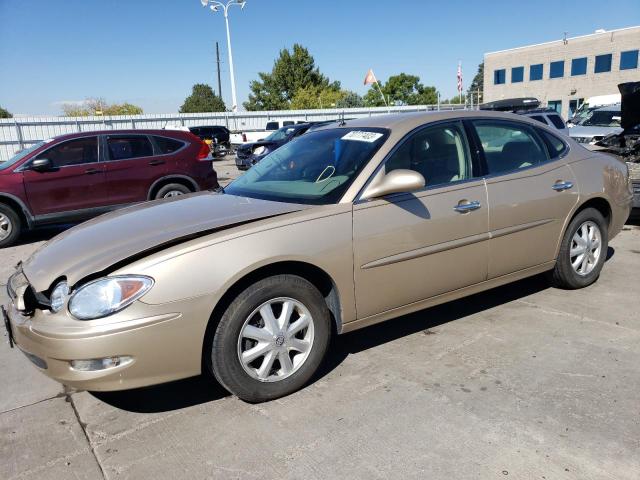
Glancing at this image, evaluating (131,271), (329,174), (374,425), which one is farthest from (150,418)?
(329,174)

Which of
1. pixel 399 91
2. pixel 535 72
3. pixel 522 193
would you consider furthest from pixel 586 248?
pixel 399 91

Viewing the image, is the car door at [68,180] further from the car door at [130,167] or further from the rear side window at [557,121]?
the rear side window at [557,121]

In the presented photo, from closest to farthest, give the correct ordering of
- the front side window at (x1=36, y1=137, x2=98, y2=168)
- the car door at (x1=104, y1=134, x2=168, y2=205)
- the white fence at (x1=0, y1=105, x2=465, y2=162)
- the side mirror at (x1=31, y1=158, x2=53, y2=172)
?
the side mirror at (x1=31, y1=158, x2=53, y2=172)
the front side window at (x1=36, y1=137, x2=98, y2=168)
the car door at (x1=104, y1=134, x2=168, y2=205)
the white fence at (x1=0, y1=105, x2=465, y2=162)

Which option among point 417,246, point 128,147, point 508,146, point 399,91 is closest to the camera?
point 417,246

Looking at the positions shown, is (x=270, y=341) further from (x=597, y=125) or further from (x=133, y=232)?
(x=597, y=125)

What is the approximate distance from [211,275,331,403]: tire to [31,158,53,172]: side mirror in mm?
6380

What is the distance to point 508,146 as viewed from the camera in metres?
4.04

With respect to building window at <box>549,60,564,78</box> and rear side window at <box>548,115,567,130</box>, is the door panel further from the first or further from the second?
building window at <box>549,60,564,78</box>

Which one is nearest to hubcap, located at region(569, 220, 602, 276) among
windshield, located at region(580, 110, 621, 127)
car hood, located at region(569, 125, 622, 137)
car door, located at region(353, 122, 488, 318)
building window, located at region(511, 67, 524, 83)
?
car door, located at region(353, 122, 488, 318)

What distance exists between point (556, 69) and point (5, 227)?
51592 millimetres

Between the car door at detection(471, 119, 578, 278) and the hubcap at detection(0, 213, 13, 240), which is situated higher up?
the car door at detection(471, 119, 578, 278)

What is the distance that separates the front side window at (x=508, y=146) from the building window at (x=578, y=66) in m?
49.7

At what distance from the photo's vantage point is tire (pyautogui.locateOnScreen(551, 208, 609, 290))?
4.27 meters

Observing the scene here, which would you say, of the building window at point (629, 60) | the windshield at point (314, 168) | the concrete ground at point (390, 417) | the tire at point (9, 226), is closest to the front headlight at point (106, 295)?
the concrete ground at point (390, 417)
